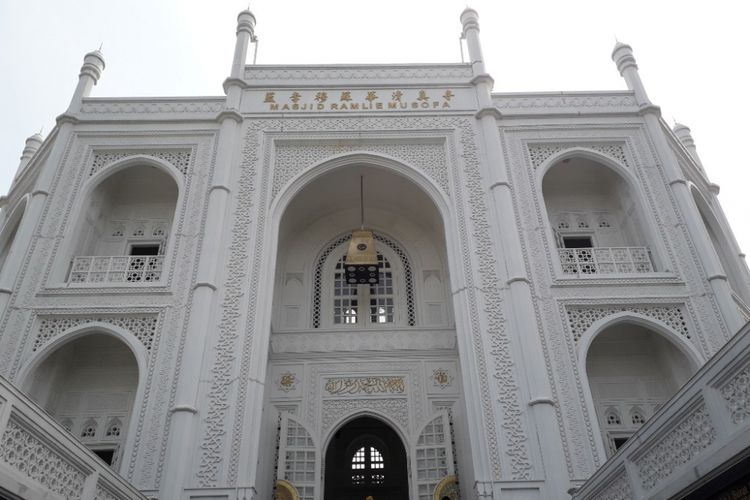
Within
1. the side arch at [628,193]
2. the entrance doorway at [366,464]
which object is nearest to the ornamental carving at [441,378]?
the side arch at [628,193]

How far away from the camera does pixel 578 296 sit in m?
8.77

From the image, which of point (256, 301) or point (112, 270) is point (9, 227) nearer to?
point (112, 270)

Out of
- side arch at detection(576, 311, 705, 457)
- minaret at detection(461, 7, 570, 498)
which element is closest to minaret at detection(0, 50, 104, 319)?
minaret at detection(461, 7, 570, 498)

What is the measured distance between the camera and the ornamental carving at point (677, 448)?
13.4 ft

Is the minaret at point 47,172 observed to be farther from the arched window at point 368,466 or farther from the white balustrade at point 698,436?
the white balustrade at point 698,436

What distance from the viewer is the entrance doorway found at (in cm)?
1284

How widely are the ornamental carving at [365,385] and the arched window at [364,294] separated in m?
1.00

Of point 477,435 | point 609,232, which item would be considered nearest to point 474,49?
point 609,232

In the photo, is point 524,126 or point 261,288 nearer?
point 261,288

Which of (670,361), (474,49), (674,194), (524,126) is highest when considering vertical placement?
(474,49)

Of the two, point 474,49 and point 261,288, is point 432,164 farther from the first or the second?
point 261,288

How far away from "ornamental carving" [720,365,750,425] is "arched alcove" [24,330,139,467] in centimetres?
758

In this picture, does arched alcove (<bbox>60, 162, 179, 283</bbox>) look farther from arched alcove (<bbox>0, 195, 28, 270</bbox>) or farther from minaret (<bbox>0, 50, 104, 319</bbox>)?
arched alcove (<bbox>0, 195, 28, 270</bbox>)

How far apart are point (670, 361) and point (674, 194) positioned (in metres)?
2.63
